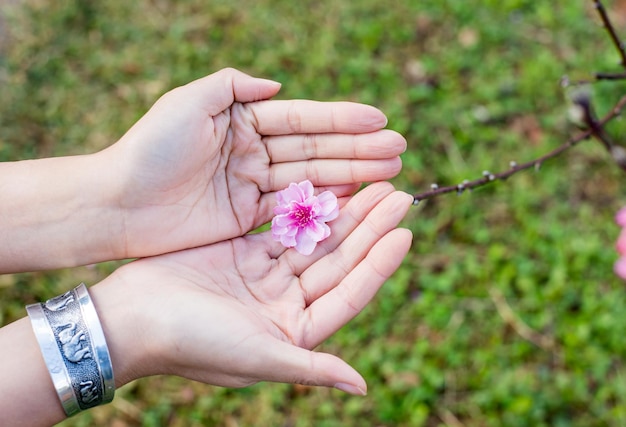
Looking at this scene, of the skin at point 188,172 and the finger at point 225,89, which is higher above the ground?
the finger at point 225,89

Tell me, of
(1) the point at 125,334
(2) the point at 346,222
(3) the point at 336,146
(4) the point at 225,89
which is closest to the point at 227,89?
(4) the point at 225,89

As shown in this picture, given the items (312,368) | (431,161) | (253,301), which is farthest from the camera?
(431,161)

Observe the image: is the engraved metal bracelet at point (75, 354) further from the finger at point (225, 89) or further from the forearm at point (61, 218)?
the finger at point (225, 89)

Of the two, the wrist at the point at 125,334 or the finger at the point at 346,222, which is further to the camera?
the finger at the point at 346,222

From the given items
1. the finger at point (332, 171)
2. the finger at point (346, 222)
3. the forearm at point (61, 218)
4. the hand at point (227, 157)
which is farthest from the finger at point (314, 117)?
the forearm at point (61, 218)

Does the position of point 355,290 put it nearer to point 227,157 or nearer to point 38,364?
point 227,157

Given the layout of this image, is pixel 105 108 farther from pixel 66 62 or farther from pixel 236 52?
pixel 236 52

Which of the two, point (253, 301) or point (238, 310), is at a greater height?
point (238, 310)

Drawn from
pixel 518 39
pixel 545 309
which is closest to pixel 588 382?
pixel 545 309
